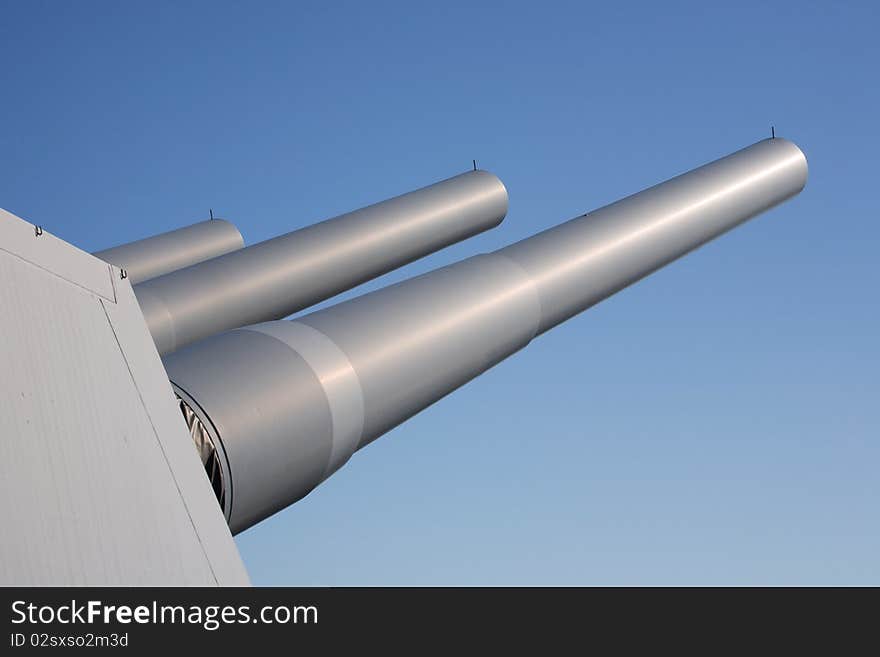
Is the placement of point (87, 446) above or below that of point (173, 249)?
below

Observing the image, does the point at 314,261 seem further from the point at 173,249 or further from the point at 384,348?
the point at 384,348

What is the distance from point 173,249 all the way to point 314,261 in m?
4.76

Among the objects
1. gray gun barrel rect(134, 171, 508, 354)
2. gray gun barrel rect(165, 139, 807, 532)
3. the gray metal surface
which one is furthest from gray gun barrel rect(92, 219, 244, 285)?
the gray metal surface

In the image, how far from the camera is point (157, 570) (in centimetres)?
407

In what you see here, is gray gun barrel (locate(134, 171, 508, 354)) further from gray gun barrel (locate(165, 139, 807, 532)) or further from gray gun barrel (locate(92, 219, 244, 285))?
gray gun barrel (locate(165, 139, 807, 532))

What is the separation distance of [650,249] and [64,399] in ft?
25.1

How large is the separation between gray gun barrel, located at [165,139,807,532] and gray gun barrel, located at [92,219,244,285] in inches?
359

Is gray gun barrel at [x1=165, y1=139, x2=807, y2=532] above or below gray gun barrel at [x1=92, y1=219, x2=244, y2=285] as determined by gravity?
below

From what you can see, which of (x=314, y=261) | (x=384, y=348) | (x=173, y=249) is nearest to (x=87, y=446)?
(x=384, y=348)

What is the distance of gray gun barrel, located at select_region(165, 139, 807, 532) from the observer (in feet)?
19.6

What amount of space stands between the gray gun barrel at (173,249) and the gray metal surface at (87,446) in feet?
38.3

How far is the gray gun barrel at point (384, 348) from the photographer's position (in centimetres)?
598

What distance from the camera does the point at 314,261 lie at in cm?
1405
